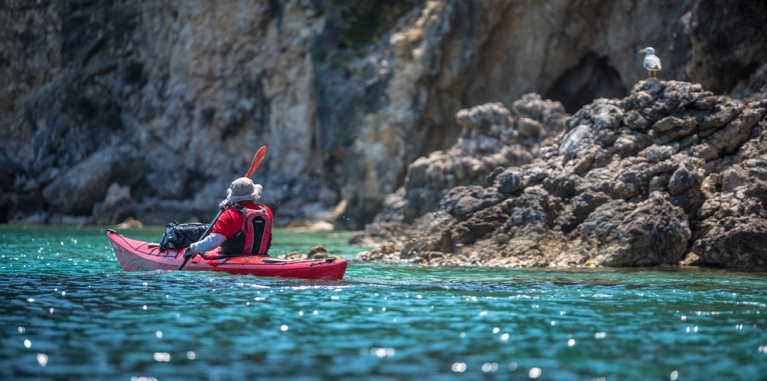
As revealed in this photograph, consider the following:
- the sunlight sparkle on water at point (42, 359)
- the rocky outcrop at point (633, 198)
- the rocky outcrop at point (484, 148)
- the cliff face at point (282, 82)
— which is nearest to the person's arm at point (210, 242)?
the sunlight sparkle on water at point (42, 359)

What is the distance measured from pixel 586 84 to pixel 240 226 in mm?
28425

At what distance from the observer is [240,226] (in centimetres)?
1157

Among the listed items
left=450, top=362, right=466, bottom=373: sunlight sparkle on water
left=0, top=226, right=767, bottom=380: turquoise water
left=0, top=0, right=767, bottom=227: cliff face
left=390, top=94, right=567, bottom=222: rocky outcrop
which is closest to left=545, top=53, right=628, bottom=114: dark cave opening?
left=0, top=0, right=767, bottom=227: cliff face

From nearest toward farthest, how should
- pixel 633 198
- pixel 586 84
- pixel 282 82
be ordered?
pixel 633 198 < pixel 586 84 < pixel 282 82

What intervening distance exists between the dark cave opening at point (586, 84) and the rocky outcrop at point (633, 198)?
1835cm

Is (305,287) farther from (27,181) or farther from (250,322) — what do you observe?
(27,181)

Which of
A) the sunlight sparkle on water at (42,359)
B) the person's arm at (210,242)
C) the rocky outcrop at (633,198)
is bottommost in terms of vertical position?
the sunlight sparkle on water at (42,359)

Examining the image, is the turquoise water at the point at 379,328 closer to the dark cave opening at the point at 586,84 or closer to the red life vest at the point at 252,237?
the red life vest at the point at 252,237

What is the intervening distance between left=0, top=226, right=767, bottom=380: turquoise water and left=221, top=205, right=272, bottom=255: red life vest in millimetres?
507

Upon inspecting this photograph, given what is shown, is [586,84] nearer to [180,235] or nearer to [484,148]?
[484,148]

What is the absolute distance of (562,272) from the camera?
13.7 meters

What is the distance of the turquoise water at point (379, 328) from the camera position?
5547 mm

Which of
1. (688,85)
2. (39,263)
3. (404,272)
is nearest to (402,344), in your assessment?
(404,272)

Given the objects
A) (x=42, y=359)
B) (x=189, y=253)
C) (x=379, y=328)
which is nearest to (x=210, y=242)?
(x=189, y=253)
